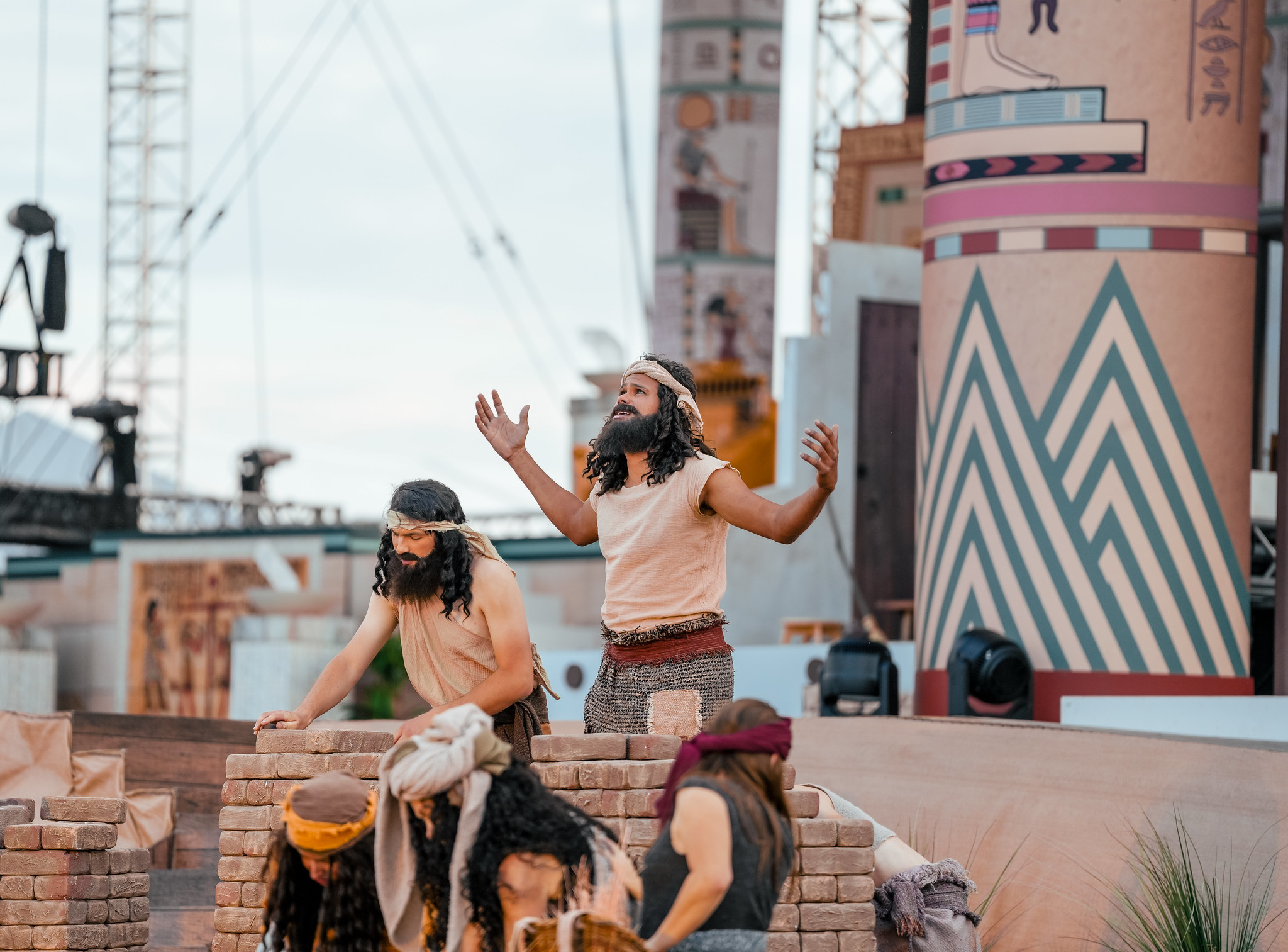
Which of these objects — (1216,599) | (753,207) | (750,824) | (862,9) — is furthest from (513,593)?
(862,9)

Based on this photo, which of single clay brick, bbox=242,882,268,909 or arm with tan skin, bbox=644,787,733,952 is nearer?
arm with tan skin, bbox=644,787,733,952

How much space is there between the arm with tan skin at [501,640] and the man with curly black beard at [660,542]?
13.3 inches

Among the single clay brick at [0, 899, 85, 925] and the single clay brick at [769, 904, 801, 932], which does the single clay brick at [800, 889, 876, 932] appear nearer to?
the single clay brick at [769, 904, 801, 932]

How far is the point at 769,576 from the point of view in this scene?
18906 mm

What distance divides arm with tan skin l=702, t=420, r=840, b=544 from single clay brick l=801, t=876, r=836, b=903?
132 cm

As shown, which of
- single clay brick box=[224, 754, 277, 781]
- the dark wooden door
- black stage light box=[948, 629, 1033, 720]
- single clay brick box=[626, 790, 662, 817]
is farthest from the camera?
the dark wooden door

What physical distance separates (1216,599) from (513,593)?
6796 mm

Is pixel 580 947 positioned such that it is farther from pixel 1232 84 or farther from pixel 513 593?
pixel 1232 84

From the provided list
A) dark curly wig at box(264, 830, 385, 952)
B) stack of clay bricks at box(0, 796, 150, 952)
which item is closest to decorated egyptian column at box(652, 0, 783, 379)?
stack of clay bricks at box(0, 796, 150, 952)

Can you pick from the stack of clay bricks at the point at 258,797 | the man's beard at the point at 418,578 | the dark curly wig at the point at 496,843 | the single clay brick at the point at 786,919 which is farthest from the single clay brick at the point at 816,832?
the dark curly wig at the point at 496,843

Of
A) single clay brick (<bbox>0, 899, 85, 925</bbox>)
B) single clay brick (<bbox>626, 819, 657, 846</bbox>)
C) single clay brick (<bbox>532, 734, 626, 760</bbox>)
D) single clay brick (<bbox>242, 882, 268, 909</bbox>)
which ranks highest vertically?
single clay brick (<bbox>532, 734, 626, 760</bbox>)

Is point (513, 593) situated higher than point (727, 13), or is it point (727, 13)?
point (727, 13)

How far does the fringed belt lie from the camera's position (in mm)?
5738

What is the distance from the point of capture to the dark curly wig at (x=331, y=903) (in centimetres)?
448
